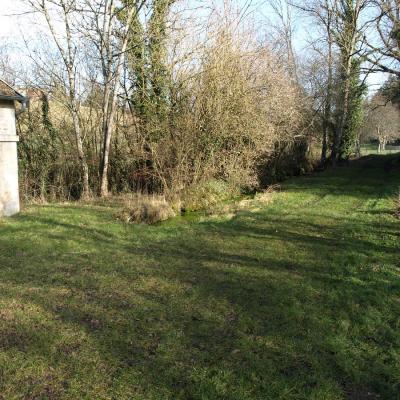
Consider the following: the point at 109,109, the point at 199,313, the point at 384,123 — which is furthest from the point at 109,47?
the point at 384,123

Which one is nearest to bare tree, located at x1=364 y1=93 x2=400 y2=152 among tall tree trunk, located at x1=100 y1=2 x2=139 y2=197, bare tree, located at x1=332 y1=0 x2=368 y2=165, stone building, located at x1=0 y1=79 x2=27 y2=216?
bare tree, located at x1=332 y1=0 x2=368 y2=165

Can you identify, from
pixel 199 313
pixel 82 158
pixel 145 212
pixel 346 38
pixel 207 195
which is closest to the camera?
pixel 199 313

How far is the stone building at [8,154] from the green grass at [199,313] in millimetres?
2179

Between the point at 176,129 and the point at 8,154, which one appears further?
the point at 176,129

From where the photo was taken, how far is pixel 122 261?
6.72m

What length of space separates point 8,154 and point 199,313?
8.41 metres

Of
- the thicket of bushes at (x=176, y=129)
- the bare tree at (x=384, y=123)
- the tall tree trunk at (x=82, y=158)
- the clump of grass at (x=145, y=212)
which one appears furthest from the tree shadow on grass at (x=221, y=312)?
the bare tree at (x=384, y=123)

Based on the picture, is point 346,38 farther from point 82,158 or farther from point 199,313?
point 199,313

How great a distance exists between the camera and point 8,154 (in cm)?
1097

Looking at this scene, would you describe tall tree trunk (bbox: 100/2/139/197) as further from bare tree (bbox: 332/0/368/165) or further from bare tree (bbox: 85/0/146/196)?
bare tree (bbox: 332/0/368/165)

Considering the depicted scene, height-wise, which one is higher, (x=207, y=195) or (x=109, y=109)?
(x=109, y=109)

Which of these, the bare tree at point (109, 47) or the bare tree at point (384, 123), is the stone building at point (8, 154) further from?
the bare tree at point (384, 123)

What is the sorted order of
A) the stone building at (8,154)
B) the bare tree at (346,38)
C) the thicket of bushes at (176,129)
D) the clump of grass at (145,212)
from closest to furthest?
the clump of grass at (145,212), the stone building at (8,154), the thicket of bushes at (176,129), the bare tree at (346,38)

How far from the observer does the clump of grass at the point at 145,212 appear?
1040 cm
